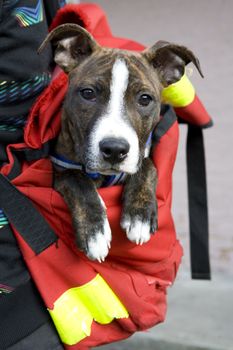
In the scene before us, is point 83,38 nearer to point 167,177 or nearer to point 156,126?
point 156,126

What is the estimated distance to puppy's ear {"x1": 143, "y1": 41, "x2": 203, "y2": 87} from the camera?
260 centimetres

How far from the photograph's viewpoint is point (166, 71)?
107 inches

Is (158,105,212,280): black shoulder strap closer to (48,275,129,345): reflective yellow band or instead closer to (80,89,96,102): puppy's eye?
(80,89,96,102): puppy's eye

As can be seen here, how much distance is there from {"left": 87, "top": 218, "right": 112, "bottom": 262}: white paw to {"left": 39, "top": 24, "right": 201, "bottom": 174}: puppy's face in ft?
0.76

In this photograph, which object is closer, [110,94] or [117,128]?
[117,128]

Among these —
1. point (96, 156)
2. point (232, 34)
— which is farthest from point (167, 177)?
point (232, 34)

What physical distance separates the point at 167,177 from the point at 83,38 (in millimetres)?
637

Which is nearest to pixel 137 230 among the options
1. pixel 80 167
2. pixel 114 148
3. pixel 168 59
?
pixel 114 148

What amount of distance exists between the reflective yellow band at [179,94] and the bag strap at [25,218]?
2.56 ft

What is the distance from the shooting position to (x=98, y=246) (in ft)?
7.07

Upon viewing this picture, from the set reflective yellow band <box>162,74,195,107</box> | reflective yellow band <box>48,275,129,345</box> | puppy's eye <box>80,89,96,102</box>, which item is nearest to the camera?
reflective yellow band <box>48,275,129,345</box>

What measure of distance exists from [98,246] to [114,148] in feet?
1.08

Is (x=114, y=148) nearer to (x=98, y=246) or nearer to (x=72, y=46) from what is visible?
(x=98, y=246)

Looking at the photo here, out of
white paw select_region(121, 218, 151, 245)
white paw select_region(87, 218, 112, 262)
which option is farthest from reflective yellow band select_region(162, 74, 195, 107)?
white paw select_region(87, 218, 112, 262)
